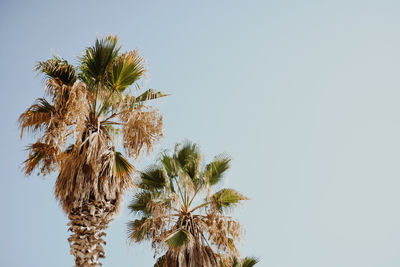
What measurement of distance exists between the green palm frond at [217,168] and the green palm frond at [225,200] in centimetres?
62

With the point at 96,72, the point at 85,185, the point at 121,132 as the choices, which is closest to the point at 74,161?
the point at 85,185

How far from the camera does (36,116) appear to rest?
28.3ft

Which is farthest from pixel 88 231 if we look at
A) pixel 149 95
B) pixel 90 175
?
pixel 149 95

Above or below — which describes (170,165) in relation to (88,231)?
above

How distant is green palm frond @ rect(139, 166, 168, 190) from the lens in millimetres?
11281

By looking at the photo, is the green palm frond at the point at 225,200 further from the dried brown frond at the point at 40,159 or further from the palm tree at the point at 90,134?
the dried brown frond at the point at 40,159

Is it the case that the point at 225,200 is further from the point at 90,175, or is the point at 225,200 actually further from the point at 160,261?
the point at 90,175

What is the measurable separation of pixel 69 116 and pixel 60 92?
24.9 inches

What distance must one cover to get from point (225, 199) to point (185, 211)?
124 cm

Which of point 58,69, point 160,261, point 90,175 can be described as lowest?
point 160,261

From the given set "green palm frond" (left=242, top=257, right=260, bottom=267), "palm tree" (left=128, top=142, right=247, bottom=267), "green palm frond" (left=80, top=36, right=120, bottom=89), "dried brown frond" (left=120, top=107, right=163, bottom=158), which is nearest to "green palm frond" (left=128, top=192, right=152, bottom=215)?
"palm tree" (left=128, top=142, right=247, bottom=267)

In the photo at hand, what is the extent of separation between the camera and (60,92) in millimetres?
8312

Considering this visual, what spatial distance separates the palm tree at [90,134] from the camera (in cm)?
804

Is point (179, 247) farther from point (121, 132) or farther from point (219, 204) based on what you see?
point (121, 132)
